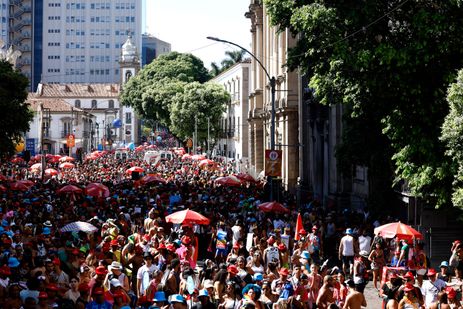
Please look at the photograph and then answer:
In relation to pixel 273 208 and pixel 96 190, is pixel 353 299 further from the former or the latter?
pixel 96 190

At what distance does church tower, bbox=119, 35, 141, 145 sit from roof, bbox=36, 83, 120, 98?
106 inches

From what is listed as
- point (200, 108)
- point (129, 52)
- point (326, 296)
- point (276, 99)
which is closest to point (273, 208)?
point (326, 296)

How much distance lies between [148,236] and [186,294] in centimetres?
661

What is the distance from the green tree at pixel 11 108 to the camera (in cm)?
3509

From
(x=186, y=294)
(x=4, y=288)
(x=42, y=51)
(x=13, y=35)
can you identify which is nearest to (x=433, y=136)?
(x=186, y=294)

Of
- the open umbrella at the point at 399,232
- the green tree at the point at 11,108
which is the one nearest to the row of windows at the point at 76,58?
the green tree at the point at 11,108

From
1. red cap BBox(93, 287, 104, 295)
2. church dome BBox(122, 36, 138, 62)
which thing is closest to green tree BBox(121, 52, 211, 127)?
church dome BBox(122, 36, 138, 62)

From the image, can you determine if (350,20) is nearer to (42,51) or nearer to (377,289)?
(377,289)

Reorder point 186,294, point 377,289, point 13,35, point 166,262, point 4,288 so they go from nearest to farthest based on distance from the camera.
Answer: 1. point 4,288
2. point 186,294
3. point 166,262
4. point 377,289
5. point 13,35

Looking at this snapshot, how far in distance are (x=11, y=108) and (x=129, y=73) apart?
126m

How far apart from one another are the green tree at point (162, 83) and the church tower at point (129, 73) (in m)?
45.7

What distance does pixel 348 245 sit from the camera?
21703 mm

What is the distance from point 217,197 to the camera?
35.9 metres

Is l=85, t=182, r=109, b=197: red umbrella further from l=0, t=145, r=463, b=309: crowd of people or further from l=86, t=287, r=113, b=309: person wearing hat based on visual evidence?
l=86, t=287, r=113, b=309: person wearing hat
